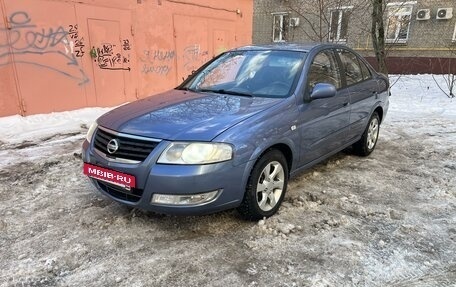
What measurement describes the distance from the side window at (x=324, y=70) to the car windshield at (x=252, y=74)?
17cm

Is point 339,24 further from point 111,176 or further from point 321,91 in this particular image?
point 111,176

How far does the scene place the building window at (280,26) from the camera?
19.6 metres

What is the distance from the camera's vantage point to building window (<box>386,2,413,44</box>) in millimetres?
15797

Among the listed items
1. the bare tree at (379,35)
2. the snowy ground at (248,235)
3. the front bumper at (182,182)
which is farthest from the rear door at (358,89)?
the bare tree at (379,35)

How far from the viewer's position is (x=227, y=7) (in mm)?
11008

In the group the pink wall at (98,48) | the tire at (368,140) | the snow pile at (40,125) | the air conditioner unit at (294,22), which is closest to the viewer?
the tire at (368,140)

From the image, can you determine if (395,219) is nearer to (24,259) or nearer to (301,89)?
(301,89)

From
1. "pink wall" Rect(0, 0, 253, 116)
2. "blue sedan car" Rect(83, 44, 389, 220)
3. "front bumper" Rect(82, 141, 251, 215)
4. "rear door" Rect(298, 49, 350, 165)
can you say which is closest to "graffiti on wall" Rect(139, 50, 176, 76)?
"pink wall" Rect(0, 0, 253, 116)

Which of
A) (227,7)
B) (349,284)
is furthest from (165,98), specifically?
(227,7)

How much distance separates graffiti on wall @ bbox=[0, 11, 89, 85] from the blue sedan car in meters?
4.14

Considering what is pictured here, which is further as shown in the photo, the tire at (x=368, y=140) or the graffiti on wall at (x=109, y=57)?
the graffiti on wall at (x=109, y=57)

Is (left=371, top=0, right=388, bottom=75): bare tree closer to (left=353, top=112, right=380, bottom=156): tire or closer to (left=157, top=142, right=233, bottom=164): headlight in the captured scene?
(left=353, top=112, right=380, bottom=156): tire

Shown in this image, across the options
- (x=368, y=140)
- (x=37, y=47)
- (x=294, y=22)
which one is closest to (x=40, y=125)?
(x=37, y=47)

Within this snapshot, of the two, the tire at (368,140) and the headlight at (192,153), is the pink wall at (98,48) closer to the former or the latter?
the headlight at (192,153)
